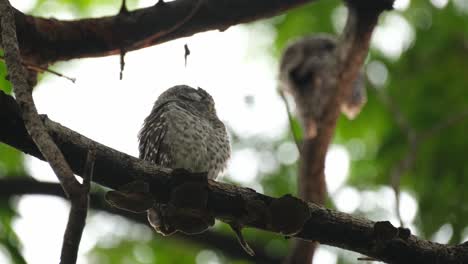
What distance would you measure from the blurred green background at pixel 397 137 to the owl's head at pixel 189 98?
1521 mm

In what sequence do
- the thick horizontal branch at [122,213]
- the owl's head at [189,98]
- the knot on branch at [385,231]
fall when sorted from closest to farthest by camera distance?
the knot on branch at [385,231] → the owl's head at [189,98] → the thick horizontal branch at [122,213]

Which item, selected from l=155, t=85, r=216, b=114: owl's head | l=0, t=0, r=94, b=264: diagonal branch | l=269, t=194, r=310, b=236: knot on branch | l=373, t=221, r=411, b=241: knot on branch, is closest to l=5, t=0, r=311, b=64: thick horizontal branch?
l=155, t=85, r=216, b=114: owl's head

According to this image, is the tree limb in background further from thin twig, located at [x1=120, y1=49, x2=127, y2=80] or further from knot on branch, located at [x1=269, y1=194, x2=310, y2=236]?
knot on branch, located at [x1=269, y1=194, x2=310, y2=236]

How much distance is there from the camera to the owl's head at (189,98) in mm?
5660

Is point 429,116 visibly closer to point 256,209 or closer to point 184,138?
point 184,138

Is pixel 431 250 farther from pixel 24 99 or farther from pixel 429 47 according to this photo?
pixel 429 47

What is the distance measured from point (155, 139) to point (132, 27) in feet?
3.03

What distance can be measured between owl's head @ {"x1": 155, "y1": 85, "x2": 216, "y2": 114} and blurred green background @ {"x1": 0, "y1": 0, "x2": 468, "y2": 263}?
1521mm

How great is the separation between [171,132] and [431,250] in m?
2.11

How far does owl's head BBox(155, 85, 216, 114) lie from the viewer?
5.66 metres

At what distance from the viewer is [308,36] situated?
357 inches

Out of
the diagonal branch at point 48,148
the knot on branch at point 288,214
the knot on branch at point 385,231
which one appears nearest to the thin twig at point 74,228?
the diagonal branch at point 48,148

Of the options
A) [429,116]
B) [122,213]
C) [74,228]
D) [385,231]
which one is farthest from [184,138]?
[429,116]

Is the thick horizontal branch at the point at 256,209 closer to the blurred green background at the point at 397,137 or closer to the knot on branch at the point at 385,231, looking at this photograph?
the knot on branch at the point at 385,231
